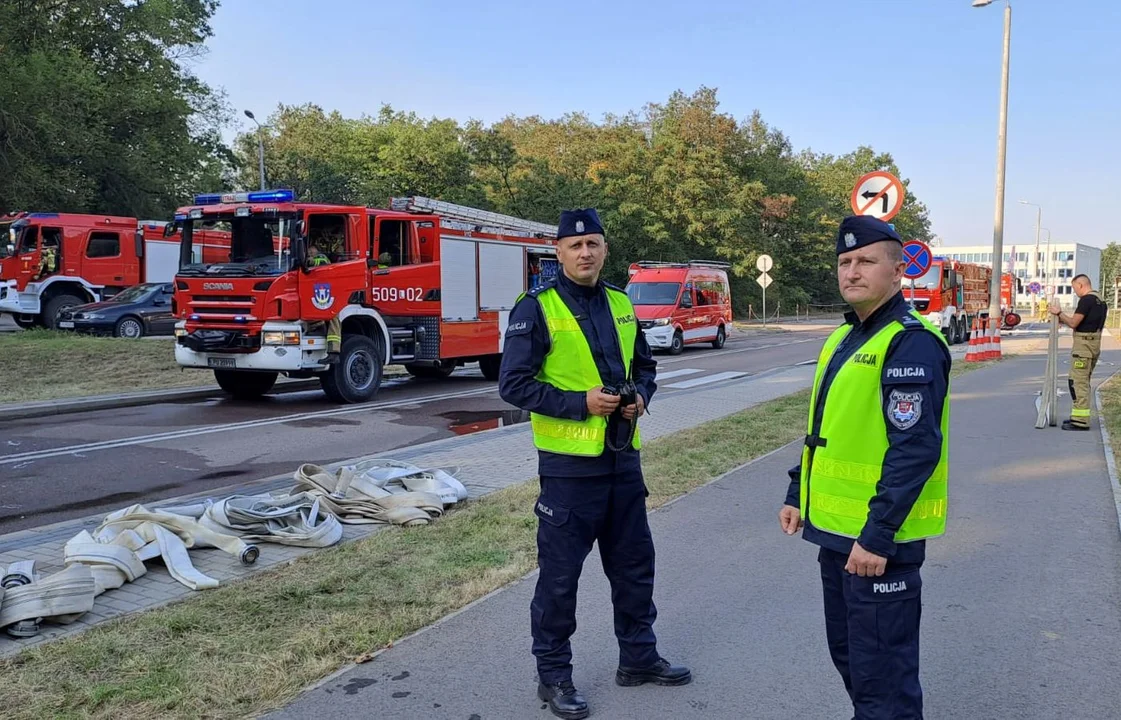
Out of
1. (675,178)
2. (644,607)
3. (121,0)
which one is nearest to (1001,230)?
(644,607)

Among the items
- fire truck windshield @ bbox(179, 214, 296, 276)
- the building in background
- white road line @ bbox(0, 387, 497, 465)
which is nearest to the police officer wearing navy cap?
white road line @ bbox(0, 387, 497, 465)

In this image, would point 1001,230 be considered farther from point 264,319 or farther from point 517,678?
point 517,678

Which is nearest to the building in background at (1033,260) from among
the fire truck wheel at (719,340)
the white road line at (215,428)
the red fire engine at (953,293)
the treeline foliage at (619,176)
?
the treeline foliage at (619,176)

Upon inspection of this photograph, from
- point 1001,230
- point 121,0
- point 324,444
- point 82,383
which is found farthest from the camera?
point 121,0

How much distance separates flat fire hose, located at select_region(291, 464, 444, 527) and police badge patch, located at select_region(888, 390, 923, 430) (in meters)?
4.23

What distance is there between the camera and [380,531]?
6.07 meters

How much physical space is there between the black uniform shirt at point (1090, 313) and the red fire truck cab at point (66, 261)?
809 inches

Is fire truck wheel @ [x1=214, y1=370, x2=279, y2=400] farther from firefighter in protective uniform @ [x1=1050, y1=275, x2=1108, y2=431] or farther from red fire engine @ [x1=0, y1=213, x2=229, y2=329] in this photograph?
firefighter in protective uniform @ [x1=1050, y1=275, x2=1108, y2=431]

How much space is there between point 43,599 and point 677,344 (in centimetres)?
2123

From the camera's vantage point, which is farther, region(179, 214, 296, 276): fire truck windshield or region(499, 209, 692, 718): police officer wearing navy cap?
region(179, 214, 296, 276): fire truck windshield

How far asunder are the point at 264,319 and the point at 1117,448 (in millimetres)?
10550

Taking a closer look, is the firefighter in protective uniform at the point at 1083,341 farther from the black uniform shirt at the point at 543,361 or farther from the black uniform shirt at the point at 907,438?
the black uniform shirt at the point at 907,438

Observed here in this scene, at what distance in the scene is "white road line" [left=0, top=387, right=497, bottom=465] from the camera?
30.3 feet

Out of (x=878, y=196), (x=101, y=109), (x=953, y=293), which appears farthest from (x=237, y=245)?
(x=953, y=293)
